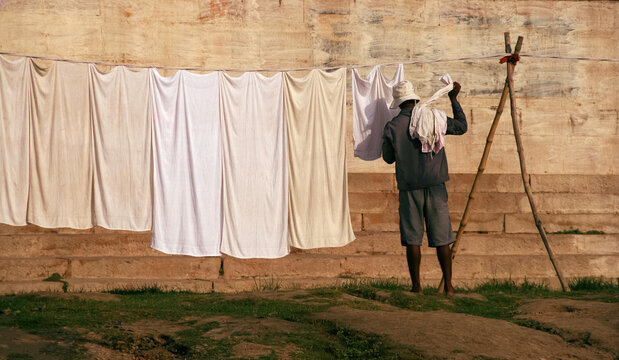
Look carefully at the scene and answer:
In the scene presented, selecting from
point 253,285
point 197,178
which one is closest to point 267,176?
point 197,178

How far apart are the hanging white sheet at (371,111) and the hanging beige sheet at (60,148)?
264 cm

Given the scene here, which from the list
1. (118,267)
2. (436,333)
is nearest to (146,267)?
(118,267)

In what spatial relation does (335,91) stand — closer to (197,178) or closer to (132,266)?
(197,178)

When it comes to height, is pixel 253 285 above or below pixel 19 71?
below

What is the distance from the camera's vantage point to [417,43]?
1026 centimetres

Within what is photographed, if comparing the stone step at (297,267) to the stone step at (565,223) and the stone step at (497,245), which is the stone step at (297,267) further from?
the stone step at (565,223)

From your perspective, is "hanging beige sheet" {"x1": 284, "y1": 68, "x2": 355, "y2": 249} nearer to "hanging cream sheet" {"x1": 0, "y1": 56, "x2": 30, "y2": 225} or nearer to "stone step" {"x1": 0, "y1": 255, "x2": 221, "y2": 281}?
"stone step" {"x1": 0, "y1": 255, "x2": 221, "y2": 281}

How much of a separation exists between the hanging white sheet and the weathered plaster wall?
2.74 meters

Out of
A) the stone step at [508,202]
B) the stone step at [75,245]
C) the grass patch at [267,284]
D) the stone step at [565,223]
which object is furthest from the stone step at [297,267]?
the stone step at [508,202]

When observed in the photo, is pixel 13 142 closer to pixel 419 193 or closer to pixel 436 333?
pixel 419 193

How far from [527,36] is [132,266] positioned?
6.42m

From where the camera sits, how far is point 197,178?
716 cm

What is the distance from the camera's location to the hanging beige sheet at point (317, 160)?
7266 millimetres

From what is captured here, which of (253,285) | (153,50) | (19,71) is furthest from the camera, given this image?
(153,50)
